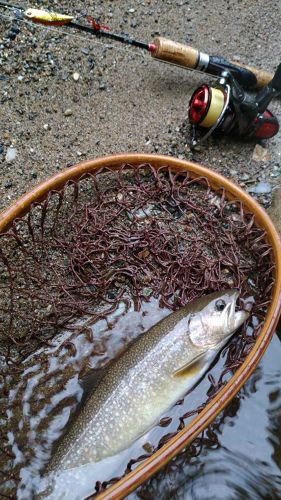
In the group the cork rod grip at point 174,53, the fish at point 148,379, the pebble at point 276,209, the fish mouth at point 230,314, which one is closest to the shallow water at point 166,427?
the fish at point 148,379

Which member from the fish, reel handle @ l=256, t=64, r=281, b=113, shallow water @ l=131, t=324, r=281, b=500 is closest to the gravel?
reel handle @ l=256, t=64, r=281, b=113

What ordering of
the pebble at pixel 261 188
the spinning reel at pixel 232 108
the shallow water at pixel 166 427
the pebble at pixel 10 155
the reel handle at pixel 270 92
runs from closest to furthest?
the shallow water at pixel 166 427, the reel handle at pixel 270 92, the spinning reel at pixel 232 108, the pebble at pixel 10 155, the pebble at pixel 261 188

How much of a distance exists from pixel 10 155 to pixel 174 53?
117 cm

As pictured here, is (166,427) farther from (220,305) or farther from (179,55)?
(179,55)

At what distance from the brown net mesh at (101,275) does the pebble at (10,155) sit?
0.40 metres

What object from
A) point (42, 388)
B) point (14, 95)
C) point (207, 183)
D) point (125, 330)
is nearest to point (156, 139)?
point (207, 183)

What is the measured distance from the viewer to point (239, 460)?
280 cm

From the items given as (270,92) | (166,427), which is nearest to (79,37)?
(270,92)

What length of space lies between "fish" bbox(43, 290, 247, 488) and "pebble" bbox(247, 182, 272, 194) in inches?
40.1

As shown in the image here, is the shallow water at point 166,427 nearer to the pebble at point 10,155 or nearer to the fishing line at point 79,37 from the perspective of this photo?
the pebble at point 10,155

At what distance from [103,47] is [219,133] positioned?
998 mm

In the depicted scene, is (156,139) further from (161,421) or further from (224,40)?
(161,421)

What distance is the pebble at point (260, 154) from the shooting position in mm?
3669

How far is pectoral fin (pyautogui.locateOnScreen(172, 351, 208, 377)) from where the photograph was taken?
263cm
